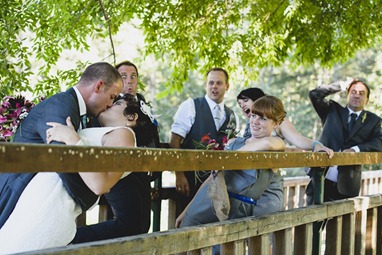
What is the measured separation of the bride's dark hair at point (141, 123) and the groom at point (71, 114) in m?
0.39

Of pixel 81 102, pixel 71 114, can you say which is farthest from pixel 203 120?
pixel 71 114

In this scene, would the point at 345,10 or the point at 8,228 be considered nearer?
the point at 8,228

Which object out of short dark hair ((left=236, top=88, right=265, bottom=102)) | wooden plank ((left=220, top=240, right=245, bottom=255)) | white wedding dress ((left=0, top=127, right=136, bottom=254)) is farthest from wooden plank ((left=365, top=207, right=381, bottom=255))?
white wedding dress ((left=0, top=127, right=136, bottom=254))

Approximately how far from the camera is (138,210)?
13.6ft

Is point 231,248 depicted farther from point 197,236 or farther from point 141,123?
point 141,123

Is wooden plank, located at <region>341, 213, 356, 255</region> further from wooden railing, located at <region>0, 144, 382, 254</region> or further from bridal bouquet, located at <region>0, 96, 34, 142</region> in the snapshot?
bridal bouquet, located at <region>0, 96, 34, 142</region>

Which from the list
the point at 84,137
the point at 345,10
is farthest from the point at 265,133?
the point at 345,10

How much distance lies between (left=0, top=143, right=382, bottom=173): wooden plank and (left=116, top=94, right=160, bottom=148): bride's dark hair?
0.90m

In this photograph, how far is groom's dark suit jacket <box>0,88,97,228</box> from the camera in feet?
9.43

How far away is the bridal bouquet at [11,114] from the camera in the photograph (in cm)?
379

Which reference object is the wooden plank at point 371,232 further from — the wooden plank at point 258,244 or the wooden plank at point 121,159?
the wooden plank at point 258,244

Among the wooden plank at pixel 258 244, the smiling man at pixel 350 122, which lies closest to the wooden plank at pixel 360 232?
the smiling man at pixel 350 122

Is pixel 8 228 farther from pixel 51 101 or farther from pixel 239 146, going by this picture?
pixel 239 146

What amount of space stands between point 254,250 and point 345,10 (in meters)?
6.47
